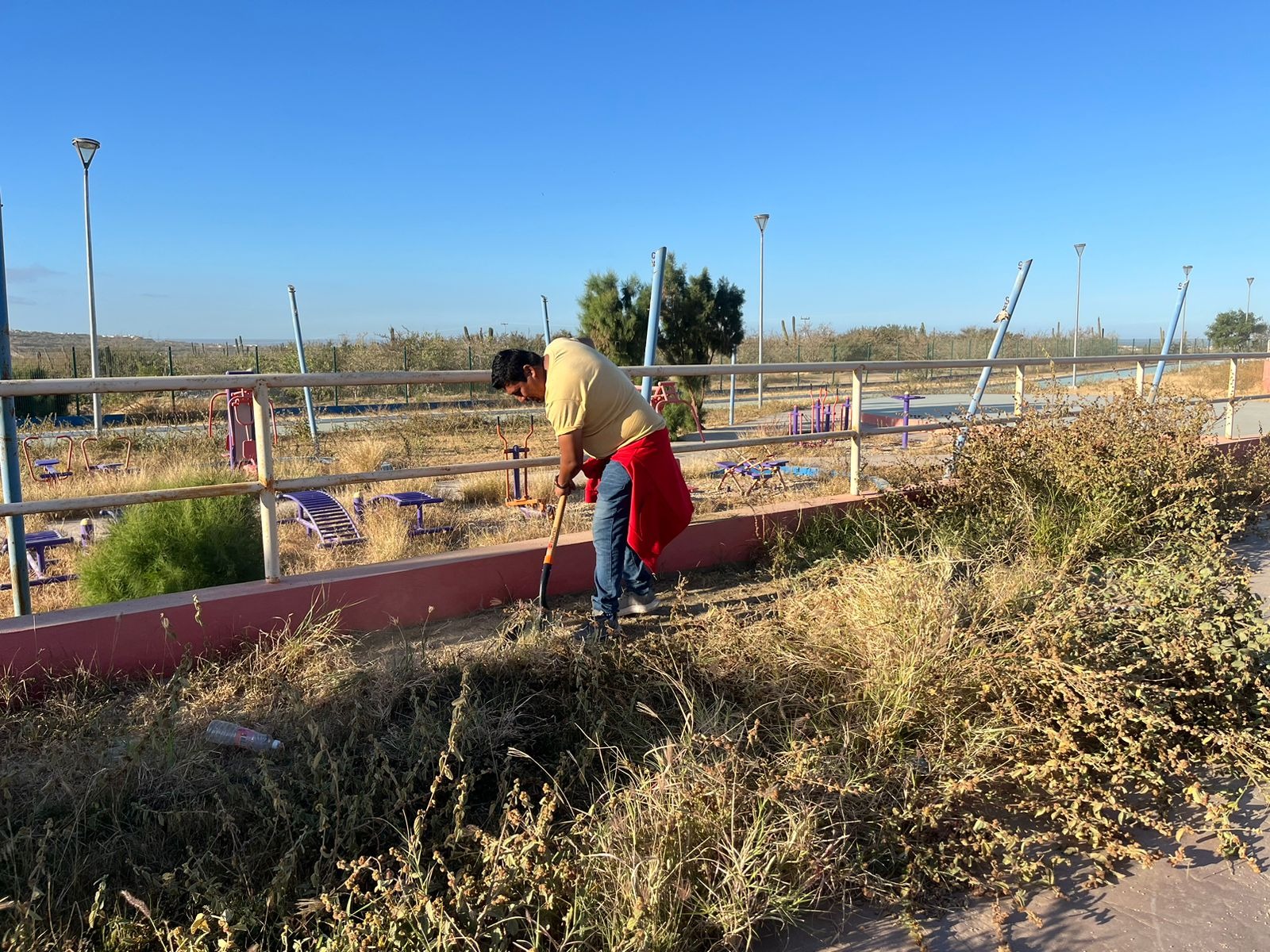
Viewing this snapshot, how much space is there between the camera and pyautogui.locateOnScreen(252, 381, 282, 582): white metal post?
402 centimetres

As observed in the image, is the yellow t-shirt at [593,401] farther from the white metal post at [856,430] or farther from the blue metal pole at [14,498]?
the blue metal pole at [14,498]

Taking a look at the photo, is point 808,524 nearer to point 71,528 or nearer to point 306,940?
point 306,940

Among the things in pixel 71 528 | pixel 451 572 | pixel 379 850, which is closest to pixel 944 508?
pixel 451 572

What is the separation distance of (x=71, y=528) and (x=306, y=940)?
8979 millimetres

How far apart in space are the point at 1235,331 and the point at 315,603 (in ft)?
241

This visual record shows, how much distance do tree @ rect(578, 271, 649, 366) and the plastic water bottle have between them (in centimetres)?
2128

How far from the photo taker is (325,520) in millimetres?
7223

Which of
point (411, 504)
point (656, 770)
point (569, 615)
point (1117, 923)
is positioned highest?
point (411, 504)

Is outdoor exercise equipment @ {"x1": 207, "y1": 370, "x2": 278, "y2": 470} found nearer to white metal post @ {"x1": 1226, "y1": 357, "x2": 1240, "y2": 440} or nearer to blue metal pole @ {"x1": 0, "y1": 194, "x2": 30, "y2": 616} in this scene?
blue metal pole @ {"x1": 0, "y1": 194, "x2": 30, "y2": 616}

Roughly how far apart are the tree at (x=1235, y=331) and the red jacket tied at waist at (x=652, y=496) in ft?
219

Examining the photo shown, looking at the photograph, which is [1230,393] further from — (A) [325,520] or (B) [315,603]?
(B) [315,603]

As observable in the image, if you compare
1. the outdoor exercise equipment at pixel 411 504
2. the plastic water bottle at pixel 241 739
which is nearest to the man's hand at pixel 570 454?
the plastic water bottle at pixel 241 739

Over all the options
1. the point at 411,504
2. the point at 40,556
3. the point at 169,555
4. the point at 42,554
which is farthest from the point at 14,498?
the point at 411,504

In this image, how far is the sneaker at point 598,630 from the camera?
3.83 meters
